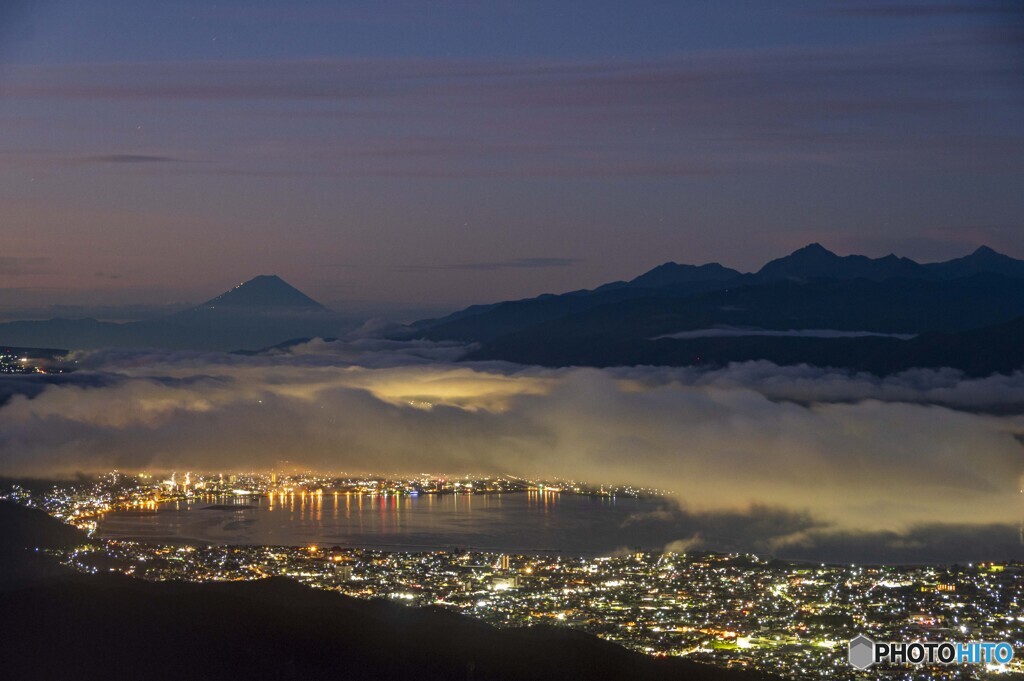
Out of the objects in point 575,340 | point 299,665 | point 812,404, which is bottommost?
point 299,665

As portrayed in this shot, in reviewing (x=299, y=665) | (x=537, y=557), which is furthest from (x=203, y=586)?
(x=537, y=557)

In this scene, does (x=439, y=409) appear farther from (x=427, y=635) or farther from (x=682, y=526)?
(x=427, y=635)

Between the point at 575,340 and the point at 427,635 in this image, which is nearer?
the point at 427,635

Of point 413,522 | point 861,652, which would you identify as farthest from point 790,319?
point 861,652

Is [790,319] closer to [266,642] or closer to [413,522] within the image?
[413,522]

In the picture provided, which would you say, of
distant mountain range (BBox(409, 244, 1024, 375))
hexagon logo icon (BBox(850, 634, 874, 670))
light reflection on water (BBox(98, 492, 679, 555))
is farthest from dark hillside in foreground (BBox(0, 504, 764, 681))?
distant mountain range (BBox(409, 244, 1024, 375))

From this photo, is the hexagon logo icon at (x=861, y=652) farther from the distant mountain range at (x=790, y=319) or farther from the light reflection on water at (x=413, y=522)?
the distant mountain range at (x=790, y=319)
